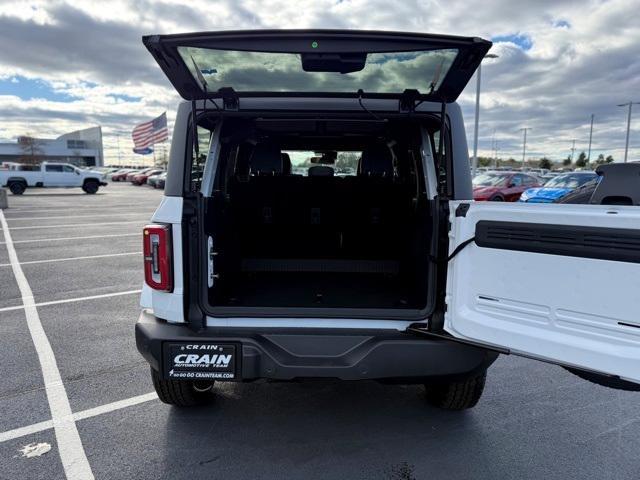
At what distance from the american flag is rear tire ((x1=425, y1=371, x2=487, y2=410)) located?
40.0 metres

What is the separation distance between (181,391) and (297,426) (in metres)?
0.78

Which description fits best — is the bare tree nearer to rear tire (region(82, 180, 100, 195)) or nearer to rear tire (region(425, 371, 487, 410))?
rear tire (region(82, 180, 100, 195))

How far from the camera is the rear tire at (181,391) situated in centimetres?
298

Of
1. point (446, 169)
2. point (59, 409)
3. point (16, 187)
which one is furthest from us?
point (16, 187)

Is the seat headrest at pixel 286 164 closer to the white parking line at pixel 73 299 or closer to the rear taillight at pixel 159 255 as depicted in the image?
the rear taillight at pixel 159 255

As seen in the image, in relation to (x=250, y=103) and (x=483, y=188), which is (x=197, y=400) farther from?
(x=483, y=188)

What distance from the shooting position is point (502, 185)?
727 inches

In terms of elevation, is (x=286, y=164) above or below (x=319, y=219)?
above

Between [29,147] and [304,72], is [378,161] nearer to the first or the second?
[304,72]

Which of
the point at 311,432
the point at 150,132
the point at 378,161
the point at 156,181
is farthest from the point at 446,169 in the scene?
the point at 150,132

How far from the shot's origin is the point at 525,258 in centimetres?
214

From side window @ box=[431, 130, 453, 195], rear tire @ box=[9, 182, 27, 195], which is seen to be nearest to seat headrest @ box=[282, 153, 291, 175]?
side window @ box=[431, 130, 453, 195]

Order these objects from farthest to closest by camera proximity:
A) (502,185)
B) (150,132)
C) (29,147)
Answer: (29,147), (150,132), (502,185)

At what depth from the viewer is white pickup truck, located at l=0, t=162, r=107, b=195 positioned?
25.9m
